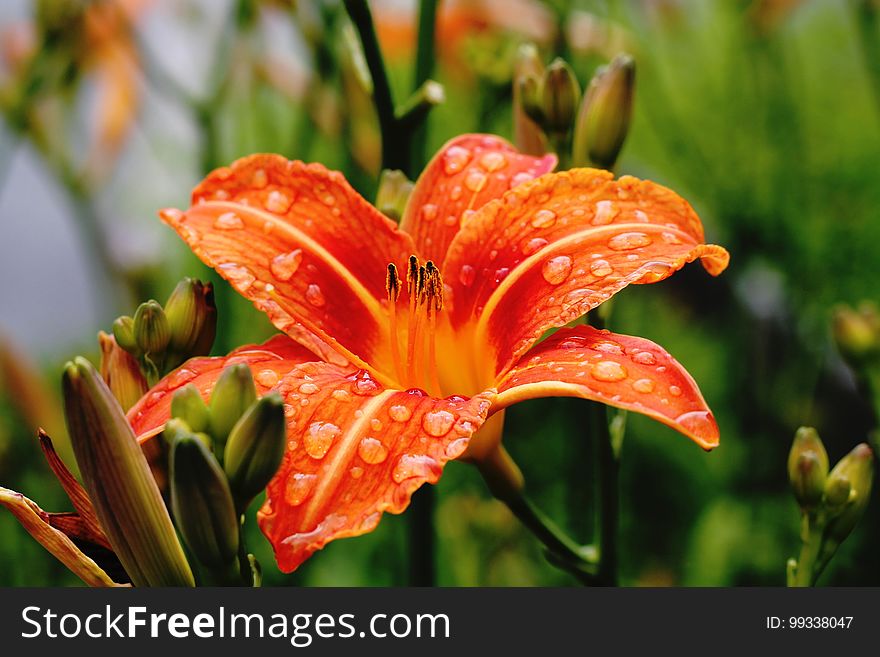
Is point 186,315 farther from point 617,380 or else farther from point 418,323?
point 617,380

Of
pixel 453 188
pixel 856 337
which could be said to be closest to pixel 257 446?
pixel 453 188

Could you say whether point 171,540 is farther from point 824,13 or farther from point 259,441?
point 824,13

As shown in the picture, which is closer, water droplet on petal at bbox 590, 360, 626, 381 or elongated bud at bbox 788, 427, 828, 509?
water droplet on petal at bbox 590, 360, 626, 381

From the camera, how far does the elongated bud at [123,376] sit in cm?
48

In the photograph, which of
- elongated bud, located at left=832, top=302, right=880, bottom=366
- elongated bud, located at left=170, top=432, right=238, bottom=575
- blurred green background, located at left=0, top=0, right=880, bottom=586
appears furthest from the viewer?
blurred green background, located at left=0, top=0, right=880, bottom=586

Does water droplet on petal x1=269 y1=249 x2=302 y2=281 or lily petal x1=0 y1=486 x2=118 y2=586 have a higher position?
water droplet on petal x1=269 y1=249 x2=302 y2=281

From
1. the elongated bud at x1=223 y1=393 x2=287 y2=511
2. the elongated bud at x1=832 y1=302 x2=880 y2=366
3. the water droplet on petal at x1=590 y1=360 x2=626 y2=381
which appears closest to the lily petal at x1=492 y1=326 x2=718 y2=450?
the water droplet on petal at x1=590 y1=360 x2=626 y2=381

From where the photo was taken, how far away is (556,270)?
1.61 feet

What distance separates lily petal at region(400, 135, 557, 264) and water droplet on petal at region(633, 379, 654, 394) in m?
0.18

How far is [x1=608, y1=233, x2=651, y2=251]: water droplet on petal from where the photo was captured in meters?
0.48

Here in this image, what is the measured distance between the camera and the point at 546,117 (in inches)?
23.4

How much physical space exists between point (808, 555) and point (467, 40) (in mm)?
663

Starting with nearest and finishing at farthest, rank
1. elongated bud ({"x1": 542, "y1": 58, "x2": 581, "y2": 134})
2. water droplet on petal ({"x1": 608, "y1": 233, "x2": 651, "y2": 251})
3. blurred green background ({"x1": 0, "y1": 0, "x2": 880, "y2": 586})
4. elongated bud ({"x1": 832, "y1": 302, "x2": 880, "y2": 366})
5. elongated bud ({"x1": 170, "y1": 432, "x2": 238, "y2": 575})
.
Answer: elongated bud ({"x1": 170, "y1": 432, "x2": 238, "y2": 575}) → water droplet on petal ({"x1": 608, "y1": 233, "x2": 651, "y2": 251}) → elongated bud ({"x1": 542, "y1": 58, "x2": 581, "y2": 134}) → elongated bud ({"x1": 832, "y1": 302, "x2": 880, "y2": 366}) → blurred green background ({"x1": 0, "y1": 0, "x2": 880, "y2": 586})

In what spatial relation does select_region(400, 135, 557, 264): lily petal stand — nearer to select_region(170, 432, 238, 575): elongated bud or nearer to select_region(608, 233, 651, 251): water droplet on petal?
select_region(608, 233, 651, 251): water droplet on petal
